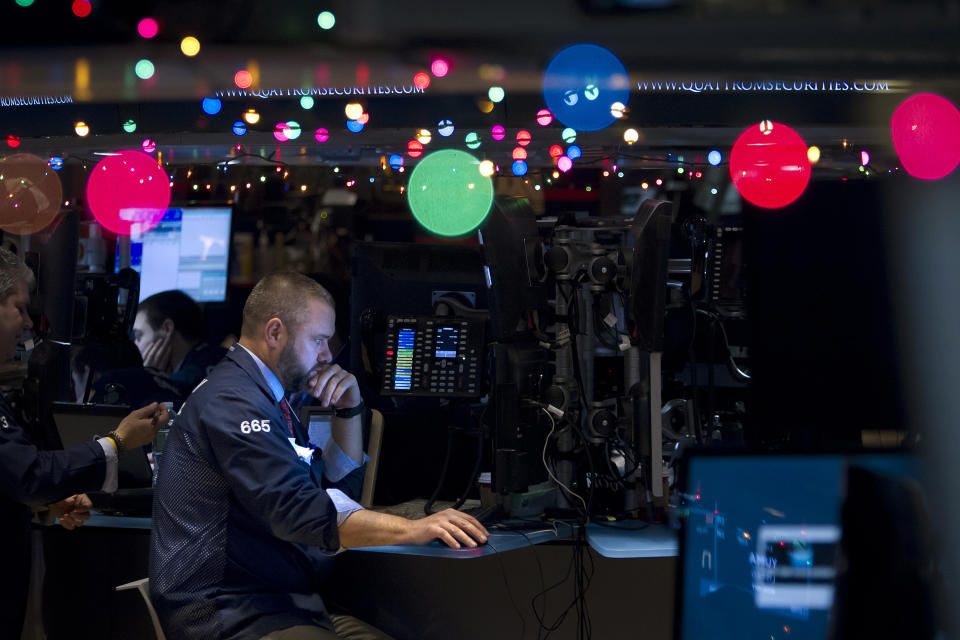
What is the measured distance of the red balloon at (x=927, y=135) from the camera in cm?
435

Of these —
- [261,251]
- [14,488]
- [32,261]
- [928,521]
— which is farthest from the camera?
[261,251]

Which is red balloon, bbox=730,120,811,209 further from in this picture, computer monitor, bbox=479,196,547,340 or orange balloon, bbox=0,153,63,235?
orange balloon, bbox=0,153,63,235

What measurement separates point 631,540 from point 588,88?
3268 millimetres

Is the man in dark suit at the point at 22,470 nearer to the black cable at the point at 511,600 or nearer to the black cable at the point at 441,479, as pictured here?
the black cable at the point at 441,479

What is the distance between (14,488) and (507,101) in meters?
3.69

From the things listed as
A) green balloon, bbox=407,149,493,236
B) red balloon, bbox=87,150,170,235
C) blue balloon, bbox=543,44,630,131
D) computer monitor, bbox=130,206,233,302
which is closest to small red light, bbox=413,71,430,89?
green balloon, bbox=407,149,493,236

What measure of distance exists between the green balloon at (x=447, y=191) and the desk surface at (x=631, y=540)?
221 cm

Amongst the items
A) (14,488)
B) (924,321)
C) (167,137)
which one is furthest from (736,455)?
(167,137)

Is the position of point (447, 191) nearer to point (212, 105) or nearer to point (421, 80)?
point (421, 80)

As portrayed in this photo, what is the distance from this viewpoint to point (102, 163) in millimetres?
5156

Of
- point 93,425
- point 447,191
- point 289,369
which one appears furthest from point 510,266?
point 447,191

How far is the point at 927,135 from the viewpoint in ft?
15.3

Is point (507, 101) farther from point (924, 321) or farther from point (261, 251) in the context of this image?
point (924, 321)

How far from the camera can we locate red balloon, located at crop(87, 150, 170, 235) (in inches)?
194
